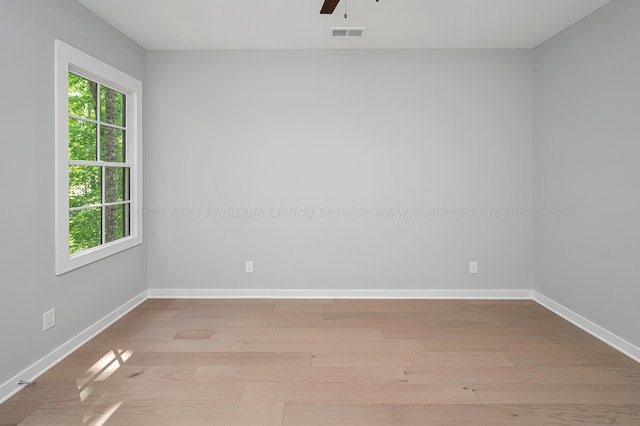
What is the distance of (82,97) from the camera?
3.16 m

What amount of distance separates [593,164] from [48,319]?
4.17 m

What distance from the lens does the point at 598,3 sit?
3.04 meters

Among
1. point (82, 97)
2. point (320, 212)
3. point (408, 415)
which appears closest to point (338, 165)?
point (320, 212)

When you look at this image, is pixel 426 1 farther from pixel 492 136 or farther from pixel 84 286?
pixel 84 286

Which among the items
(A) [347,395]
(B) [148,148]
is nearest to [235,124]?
(B) [148,148]

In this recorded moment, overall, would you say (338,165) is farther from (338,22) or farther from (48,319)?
(48,319)

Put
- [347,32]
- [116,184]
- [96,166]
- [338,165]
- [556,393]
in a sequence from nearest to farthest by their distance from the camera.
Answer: [556,393] < [96,166] < [347,32] < [116,184] < [338,165]

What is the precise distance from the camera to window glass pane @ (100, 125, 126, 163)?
11.4ft

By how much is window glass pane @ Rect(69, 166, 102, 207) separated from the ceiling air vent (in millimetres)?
2355

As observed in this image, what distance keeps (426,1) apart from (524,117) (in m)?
1.81

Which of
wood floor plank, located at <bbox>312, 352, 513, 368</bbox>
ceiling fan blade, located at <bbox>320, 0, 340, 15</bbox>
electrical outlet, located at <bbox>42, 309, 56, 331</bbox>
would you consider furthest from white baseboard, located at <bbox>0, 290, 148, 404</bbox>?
ceiling fan blade, located at <bbox>320, 0, 340, 15</bbox>

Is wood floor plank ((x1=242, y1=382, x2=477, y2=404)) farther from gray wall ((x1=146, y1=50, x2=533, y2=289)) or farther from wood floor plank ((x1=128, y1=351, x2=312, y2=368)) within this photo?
gray wall ((x1=146, y1=50, x2=533, y2=289))

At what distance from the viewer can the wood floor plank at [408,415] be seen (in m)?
2.08

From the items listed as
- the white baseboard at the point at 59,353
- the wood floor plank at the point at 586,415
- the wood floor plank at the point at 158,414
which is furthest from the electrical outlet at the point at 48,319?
the wood floor plank at the point at 586,415
